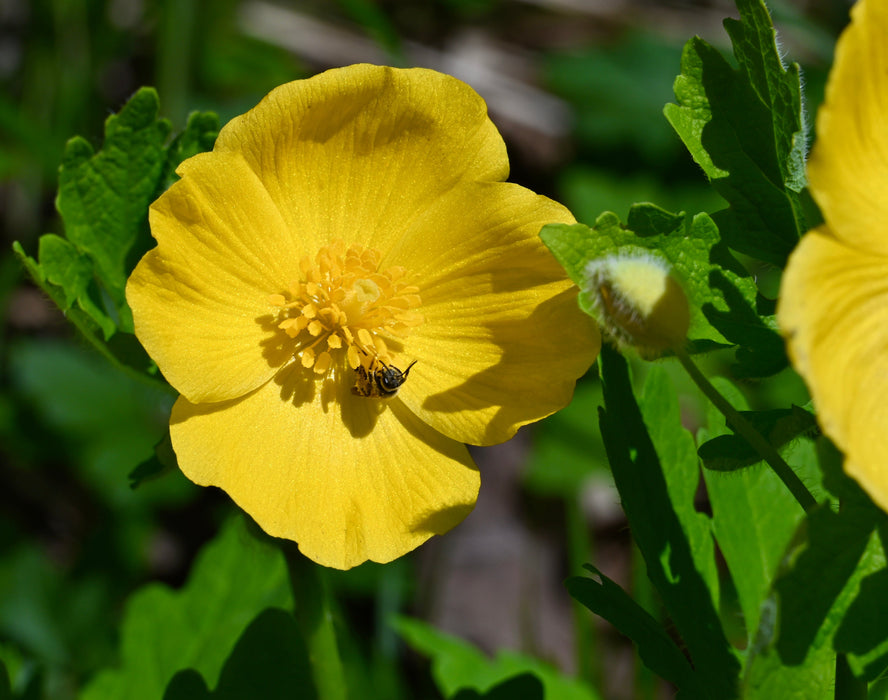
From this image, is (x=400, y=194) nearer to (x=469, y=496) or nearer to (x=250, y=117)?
(x=250, y=117)

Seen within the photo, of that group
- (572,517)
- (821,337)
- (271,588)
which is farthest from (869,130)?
(572,517)

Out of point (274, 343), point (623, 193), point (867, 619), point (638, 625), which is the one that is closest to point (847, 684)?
point (867, 619)

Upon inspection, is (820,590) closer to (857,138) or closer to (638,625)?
(638,625)

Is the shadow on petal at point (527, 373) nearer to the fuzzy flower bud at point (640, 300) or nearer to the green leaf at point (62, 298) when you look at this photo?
the fuzzy flower bud at point (640, 300)

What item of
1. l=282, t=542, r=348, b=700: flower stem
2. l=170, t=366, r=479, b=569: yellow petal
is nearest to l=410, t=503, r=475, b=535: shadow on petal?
l=170, t=366, r=479, b=569: yellow petal

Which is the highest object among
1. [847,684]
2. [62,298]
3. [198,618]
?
[62,298]

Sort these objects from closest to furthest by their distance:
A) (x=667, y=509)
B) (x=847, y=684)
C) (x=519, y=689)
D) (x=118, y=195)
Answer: (x=847, y=684)
(x=667, y=509)
(x=118, y=195)
(x=519, y=689)

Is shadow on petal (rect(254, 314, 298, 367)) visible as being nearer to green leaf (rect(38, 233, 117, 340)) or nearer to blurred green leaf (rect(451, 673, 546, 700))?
green leaf (rect(38, 233, 117, 340))
